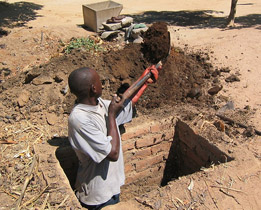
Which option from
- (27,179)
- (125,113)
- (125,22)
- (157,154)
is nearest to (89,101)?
(125,113)

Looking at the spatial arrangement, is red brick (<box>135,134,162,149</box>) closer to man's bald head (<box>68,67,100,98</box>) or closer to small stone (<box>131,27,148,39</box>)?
man's bald head (<box>68,67,100,98</box>)

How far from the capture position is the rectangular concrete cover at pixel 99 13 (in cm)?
927

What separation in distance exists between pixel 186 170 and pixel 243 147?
1.24 metres

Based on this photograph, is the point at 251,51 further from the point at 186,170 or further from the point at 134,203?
the point at 134,203

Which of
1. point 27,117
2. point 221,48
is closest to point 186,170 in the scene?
point 27,117

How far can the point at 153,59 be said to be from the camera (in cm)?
525

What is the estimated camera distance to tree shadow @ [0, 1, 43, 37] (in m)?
10.9

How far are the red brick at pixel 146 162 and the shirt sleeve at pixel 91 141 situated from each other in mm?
1973

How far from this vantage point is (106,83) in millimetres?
5801

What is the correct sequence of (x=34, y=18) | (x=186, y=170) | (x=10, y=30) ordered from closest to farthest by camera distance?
(x=186, y=170) → (x=10, y=30) → (x=34, y=18)

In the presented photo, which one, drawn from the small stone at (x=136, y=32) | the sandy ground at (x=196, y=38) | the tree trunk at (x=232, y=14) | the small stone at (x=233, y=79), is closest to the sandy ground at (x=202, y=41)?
the sandy ground at (x=196, y=38)

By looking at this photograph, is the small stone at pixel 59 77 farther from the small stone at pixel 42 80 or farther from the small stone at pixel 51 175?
the small stone at pixel 51 175

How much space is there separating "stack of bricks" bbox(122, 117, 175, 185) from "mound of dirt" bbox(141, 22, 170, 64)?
133 centimetres

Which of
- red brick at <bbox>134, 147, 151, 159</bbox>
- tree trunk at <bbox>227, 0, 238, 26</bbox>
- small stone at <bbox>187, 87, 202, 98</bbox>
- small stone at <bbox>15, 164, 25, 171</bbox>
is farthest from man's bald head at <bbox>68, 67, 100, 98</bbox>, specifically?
tree trunk at <bbox>227, 0, 238, 26</bbox>
